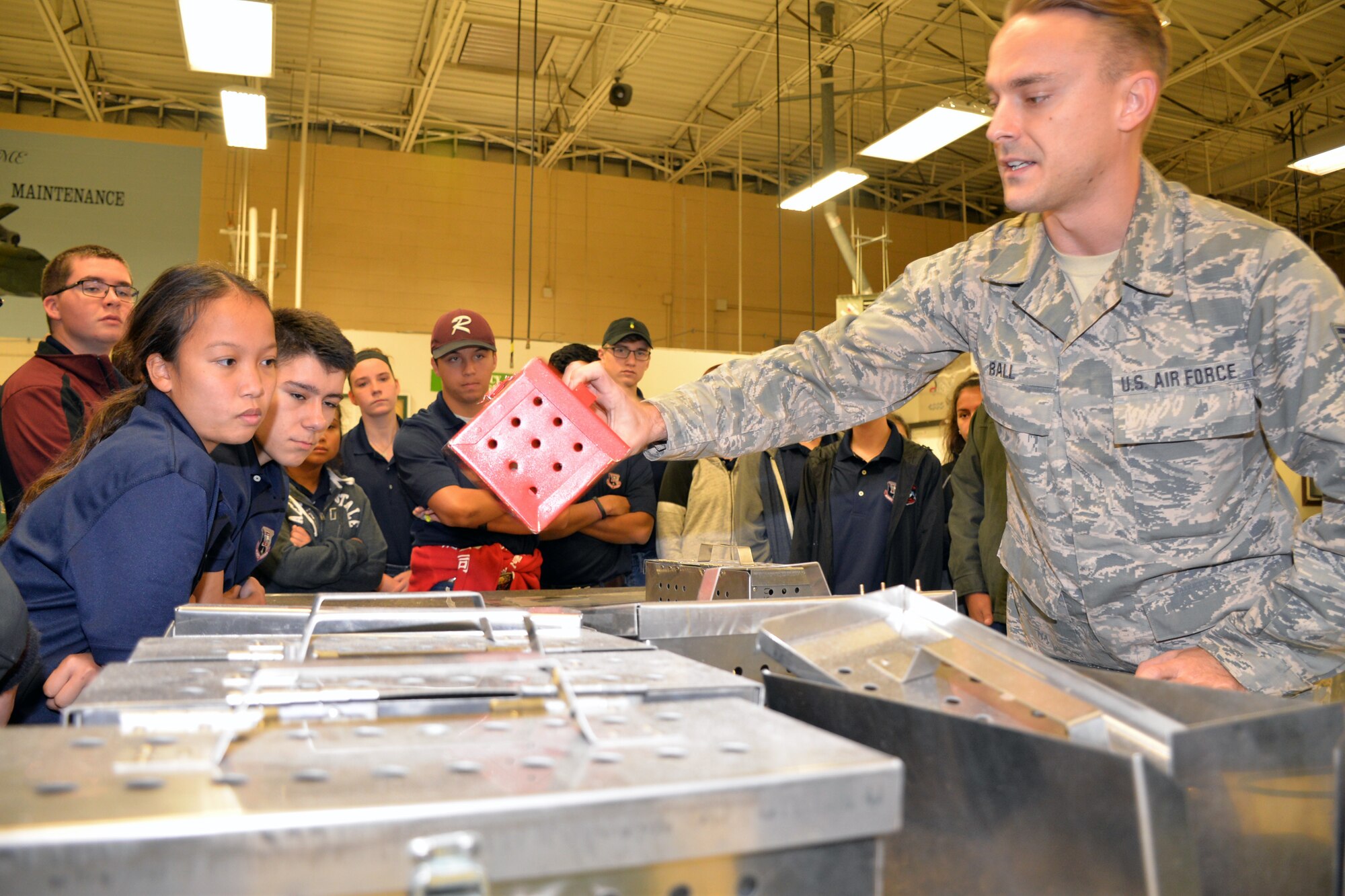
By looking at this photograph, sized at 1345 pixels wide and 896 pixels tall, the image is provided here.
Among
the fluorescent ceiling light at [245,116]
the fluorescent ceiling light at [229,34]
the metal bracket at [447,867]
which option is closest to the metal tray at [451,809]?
the metal bracket at [447,867]

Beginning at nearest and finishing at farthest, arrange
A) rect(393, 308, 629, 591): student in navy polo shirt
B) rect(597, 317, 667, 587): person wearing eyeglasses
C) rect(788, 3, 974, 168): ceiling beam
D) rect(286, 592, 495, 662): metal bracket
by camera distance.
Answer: rect(286, 592, 495, 662): metal bracket
rect(393, 308, 629, 591): student in navy polo shirt
rect(597, 317, 667, 587): person wearing eyeglasses
rect(788, 3, 974, 168): ceiling beam

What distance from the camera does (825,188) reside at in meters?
6.55

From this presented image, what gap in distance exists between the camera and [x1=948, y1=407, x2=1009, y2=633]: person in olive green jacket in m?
2.79

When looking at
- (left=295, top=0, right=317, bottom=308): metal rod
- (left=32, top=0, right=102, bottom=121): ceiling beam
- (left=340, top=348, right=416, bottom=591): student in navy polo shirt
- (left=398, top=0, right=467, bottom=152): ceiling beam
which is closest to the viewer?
(left=340, top=348, right=416, bottom=591): student in navy polo shirt

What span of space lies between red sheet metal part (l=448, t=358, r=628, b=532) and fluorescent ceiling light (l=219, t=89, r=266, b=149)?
5190 millimetres

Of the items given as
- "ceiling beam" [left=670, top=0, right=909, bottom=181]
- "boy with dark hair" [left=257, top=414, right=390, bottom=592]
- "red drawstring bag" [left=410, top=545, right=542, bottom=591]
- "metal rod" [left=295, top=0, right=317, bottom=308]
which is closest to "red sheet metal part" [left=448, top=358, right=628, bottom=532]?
"red drawstring bag" [left=410, top=545, right=542, bottom=591]

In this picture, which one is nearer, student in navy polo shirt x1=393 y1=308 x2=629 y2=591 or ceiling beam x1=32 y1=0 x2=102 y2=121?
student in navy polo shirt x1=393 y1=308 x2=629 y2=591

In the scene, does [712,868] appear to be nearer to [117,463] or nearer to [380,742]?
[380,742]

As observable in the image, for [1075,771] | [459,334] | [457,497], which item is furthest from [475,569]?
[1075,771]

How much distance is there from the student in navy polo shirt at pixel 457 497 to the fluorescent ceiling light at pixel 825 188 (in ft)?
13.3

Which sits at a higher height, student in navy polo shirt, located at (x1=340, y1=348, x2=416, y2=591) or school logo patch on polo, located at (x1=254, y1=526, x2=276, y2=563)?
student in navy polo shirt, located at (x1=340, y1=348, x2=416, y2=591)

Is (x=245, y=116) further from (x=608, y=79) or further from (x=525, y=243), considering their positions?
(x=525, y=243)

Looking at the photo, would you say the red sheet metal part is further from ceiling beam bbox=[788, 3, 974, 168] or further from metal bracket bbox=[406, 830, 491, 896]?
ceiling beam bbox=[788, 3, 974, 168]

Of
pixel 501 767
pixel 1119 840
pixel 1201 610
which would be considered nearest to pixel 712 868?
pixel 501 767
